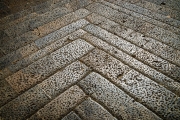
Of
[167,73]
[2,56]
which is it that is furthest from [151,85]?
[2,56]

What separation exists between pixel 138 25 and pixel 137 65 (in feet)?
3.00

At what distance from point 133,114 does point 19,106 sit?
122cm

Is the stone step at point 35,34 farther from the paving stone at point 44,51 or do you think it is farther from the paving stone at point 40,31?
the paving stone at point 44,51

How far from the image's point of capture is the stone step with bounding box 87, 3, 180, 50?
2.28 m

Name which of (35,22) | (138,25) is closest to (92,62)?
(138,25)

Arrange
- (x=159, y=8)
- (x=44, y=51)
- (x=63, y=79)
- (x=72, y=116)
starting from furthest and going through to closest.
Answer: (x=159, y=8)
(x=44, y=51)
(x=63, y=79)
(x=72, y=116)

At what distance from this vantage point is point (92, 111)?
1.59 metres

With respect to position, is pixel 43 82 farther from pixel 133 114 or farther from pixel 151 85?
pixel 151 85

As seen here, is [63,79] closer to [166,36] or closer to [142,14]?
[166,36]

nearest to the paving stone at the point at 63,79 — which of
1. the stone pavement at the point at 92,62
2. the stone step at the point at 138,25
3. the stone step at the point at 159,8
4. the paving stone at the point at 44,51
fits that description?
the stone pavement at the point at 92,62

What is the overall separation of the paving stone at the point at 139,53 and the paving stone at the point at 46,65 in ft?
1.09

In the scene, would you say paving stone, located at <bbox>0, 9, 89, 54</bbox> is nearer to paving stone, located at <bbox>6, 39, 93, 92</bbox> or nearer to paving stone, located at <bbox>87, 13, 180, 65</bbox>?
paving stone, located at <bbox>87, 13, 180, 65</bbox>

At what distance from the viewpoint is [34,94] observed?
1.75 metres

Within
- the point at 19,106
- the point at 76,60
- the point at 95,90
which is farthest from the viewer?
the point at 76,60
